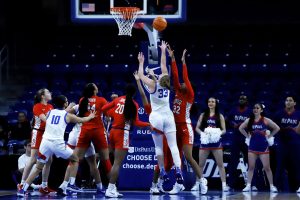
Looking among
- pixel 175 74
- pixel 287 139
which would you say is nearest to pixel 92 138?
pixel 175 74

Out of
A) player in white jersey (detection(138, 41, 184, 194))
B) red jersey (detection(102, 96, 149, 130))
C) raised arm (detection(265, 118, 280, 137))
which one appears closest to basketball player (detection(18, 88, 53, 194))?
red jersey (detection(102, 96, 149, 130))

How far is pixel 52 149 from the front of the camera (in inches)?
528

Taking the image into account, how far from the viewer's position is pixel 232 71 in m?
23.0

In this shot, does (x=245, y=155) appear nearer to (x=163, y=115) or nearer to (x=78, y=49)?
(x=163, y=115)

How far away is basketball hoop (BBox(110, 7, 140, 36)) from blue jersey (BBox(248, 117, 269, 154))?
3493 millimetres

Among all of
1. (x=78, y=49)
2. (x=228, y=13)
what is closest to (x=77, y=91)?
(x=78, y=49)

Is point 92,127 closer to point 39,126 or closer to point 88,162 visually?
point 88,162

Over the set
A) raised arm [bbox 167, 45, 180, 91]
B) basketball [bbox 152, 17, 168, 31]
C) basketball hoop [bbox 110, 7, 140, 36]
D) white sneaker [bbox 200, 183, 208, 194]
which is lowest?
white sneaker [bbox 200, 183, 208, 194]

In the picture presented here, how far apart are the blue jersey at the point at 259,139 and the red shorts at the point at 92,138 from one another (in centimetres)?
367

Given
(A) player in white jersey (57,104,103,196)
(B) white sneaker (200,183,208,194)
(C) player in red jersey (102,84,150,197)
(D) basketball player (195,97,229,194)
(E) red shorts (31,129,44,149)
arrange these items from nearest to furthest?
(C) player in red jersey (102,84,150,197) < (A) player in white jersey (57,104,103,196) < (B) white sneaker (200,183,208,194) < (E) red shorts (31,129,44,149) < (D) basketball player (195,97,229,194)

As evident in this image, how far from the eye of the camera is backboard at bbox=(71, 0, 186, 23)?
1474cm

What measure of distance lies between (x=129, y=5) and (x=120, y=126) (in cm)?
296

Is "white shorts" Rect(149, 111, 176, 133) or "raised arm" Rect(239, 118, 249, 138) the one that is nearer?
"white shorts" Rect(149, 111, 176, 133)

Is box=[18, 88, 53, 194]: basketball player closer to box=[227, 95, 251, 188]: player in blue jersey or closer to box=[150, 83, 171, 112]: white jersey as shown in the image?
box=[150, 83, 171, 112]: white jersey
